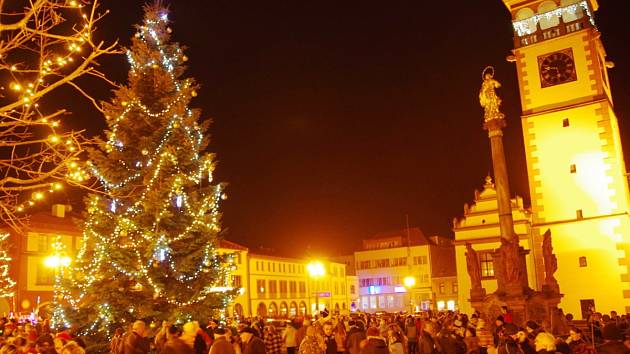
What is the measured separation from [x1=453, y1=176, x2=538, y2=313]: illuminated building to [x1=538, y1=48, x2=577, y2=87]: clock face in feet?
39.3

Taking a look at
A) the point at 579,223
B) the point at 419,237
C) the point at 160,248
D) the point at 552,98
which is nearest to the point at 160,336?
the point at 160,248

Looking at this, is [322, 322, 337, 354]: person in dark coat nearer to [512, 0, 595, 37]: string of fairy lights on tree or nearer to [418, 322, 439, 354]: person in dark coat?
[418, 322, 439, 354]: person in dark coat

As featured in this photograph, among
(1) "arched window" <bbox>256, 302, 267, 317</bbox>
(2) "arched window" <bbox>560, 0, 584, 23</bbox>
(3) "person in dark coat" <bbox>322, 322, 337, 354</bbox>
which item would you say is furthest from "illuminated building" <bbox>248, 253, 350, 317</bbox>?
(3) "person in dark coat" <bbox>322, 322, 337, 354</bbox>

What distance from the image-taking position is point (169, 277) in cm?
1564

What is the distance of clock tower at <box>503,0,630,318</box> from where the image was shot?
93.3ft

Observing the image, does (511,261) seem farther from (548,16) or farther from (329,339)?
(548,16)

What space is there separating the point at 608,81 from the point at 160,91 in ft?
87.7

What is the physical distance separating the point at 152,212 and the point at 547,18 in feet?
82.7

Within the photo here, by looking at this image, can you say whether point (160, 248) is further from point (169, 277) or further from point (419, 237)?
point (419, 237)

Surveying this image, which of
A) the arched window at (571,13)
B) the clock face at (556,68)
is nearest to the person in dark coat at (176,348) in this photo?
the clock face at (556,68)

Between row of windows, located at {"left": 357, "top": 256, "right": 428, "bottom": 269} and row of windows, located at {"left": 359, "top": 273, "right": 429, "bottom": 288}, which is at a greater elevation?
row of windows, located at {"left": 357, "top": 256, "right": 428, "bottom": 269}

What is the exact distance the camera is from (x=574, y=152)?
29969 millimetres

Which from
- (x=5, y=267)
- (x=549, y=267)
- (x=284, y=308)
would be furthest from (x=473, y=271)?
(x=284, y=308)

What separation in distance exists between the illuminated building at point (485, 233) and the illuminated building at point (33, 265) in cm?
2773
